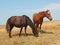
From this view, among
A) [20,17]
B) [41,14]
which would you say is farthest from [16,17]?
[41,14]

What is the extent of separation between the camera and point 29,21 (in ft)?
56.9

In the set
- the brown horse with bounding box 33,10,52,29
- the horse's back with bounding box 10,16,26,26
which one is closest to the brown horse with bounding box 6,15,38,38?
the horse's back with bounding box 10,16,26,26

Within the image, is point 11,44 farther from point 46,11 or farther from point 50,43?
point 46,11

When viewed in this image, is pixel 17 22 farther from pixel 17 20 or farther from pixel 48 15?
pixel 48 15

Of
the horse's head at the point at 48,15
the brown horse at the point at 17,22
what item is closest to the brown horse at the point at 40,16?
the horse's head at the point at 48,15

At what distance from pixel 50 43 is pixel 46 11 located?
5745 millimetres

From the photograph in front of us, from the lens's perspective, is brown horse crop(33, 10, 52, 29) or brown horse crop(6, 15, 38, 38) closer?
brown horse crop(6, 15, 38, 38)

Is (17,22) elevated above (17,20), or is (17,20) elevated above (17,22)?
(17,20)

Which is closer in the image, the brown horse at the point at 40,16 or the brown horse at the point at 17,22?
the brown horse at the point at 17,22

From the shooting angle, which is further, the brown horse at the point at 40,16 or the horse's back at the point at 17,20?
the brown horse at the point at 40,16

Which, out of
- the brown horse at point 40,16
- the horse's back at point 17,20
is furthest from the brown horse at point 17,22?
the brown horse at point 40,16

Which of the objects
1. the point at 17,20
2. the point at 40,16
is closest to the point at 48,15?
the point at 40,16

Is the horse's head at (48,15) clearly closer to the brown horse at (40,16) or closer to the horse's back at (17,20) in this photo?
the brown horse at (40,16)

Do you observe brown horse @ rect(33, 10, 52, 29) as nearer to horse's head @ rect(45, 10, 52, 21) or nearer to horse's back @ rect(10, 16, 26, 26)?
horse's head @ rect(45, 10, 52, 21)
